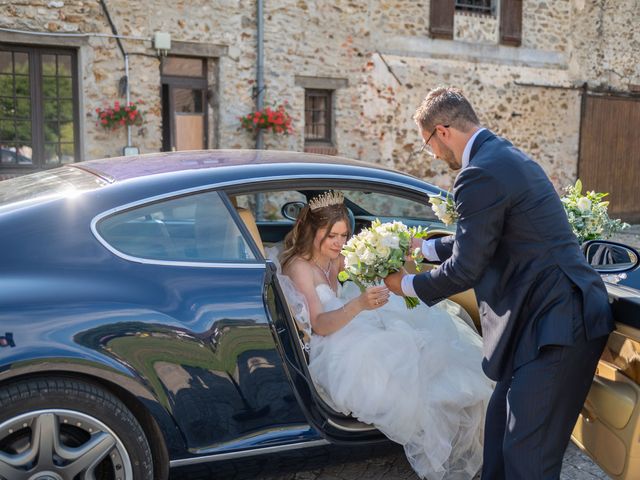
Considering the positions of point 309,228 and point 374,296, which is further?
point 309,228

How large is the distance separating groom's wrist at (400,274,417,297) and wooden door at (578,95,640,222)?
46.4ft

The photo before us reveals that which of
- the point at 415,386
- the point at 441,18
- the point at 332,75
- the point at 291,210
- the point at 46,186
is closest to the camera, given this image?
the point at 46,186

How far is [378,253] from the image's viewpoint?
9.52ft

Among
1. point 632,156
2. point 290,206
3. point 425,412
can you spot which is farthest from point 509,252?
point 632,156

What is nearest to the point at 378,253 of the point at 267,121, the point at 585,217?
the point at 585,217

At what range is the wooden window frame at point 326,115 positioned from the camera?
12.8m

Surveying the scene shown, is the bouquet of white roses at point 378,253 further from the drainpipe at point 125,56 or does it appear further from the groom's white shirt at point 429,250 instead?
the drainpipe at point 125,56

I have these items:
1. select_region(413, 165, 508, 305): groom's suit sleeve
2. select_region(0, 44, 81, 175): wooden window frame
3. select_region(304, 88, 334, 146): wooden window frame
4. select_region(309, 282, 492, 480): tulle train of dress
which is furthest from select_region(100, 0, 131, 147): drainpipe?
select_region(413, 165, 508, 305): groom's suit sleeve

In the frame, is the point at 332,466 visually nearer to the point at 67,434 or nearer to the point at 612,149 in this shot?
the point at 67,434

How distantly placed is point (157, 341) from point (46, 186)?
3.07 feet

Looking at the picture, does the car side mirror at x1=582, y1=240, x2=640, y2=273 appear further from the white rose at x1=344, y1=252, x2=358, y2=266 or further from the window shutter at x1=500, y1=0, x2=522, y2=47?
the window shutter at x1=500, y1=0, x2=522, y2=47

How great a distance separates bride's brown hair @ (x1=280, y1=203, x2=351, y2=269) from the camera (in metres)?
3.75

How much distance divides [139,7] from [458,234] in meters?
9.52

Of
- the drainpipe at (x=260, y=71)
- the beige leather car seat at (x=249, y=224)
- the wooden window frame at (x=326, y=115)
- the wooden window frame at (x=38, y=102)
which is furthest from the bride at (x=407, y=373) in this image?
the wooden window frame at (x=326, y=115)
